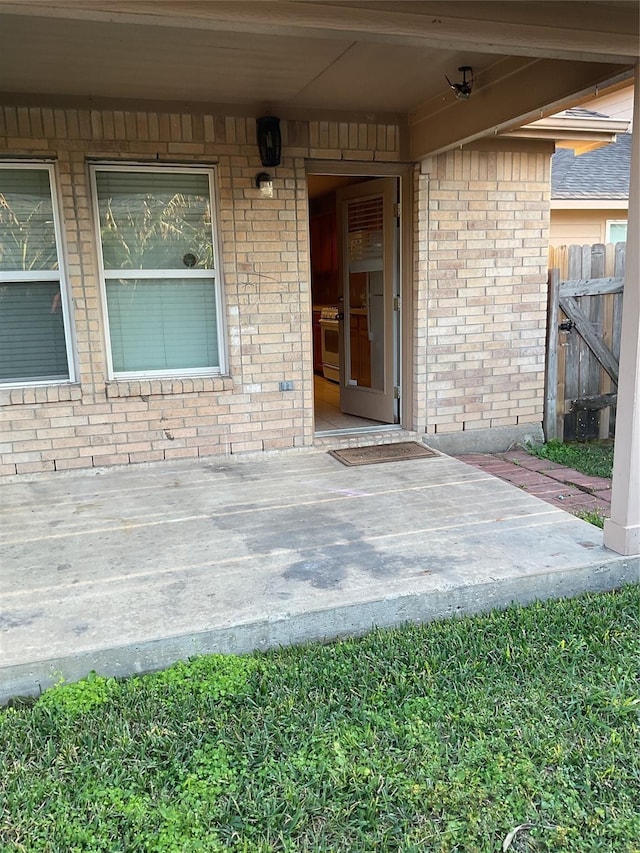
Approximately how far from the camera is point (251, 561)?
326 cm

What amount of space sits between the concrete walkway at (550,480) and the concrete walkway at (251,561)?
1.22 ft

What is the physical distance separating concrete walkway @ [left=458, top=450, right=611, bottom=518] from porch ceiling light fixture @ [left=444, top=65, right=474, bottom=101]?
8.81 ft

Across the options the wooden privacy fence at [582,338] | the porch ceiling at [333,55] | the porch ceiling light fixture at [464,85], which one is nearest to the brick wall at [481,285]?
the wooden privacy fence at [582,338]

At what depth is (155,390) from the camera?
490cm

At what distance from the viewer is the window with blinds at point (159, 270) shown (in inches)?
189

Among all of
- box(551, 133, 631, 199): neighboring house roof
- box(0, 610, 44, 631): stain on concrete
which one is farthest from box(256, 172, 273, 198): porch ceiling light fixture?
box(551, 133, 631, 199): neighboring house roof

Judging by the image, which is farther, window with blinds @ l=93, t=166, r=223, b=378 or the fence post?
the fence post

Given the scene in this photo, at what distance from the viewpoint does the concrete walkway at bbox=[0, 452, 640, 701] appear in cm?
265

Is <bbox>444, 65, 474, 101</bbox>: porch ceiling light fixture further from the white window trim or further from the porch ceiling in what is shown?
the white window trim

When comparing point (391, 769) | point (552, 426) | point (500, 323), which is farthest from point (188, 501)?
point (552, 426)

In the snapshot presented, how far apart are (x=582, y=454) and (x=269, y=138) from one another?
379 cm

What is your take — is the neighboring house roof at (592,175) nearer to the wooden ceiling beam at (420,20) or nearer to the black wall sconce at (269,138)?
the black wall sconce at (269,138)

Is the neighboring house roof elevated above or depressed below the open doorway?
above

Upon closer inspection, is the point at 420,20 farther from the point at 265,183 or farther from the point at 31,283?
the point at 31,283
